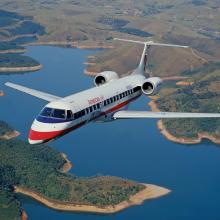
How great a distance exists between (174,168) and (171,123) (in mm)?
33539

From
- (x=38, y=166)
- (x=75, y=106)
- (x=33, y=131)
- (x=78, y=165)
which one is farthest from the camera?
(x=78, y=165)

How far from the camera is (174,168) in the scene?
137125 mm

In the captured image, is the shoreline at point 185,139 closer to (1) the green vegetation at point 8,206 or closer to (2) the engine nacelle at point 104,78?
(1) the green vegetation at point 8,206

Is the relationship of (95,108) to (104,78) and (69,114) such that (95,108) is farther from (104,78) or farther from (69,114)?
(104,78)

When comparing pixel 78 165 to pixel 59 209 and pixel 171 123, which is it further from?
pixel 171 123

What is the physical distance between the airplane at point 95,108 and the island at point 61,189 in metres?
54.1

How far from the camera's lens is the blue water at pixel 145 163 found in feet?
382

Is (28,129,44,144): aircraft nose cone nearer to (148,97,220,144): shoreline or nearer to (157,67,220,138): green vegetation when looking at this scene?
(148,97,220,144): shoreline

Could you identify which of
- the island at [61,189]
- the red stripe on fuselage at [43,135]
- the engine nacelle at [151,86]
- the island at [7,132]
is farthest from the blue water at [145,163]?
the red stripe on fuselage at [43,135]

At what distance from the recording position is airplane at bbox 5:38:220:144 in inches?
1796

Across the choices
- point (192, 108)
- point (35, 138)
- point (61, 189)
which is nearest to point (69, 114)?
point (35, 138)

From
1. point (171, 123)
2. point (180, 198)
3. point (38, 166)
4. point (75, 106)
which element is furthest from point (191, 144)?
point (75, 106)

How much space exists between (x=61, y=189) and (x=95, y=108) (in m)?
68.7

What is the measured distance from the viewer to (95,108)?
51094 mm
